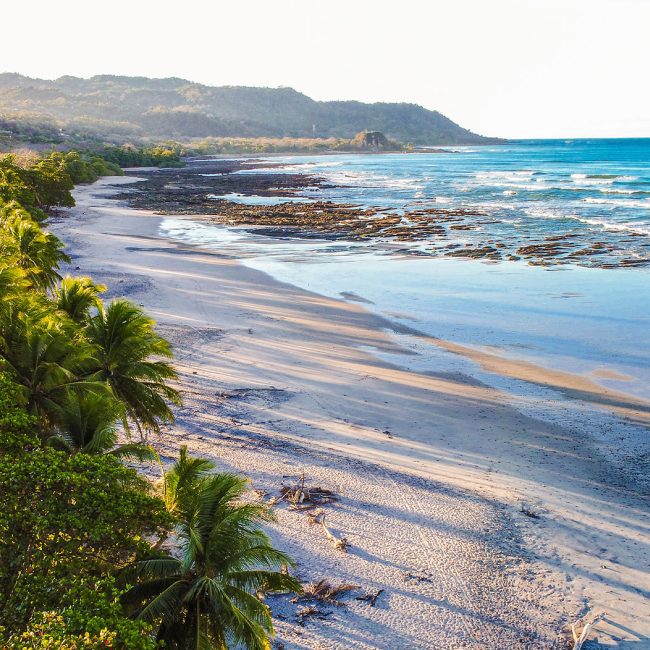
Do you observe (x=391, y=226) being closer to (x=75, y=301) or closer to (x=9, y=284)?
(x=75, y=301)

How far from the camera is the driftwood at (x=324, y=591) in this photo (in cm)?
1075

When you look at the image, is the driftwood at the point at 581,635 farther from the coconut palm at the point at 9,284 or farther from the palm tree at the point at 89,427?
the coconut palm at the point at 9,284

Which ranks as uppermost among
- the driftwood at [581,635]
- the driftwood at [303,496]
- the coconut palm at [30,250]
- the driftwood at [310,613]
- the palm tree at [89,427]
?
Answer: the coconut palm at [30,250]

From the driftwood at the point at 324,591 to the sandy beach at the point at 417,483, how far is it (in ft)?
0.40

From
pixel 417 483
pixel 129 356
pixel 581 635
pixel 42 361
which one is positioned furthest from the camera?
pixel 417 483

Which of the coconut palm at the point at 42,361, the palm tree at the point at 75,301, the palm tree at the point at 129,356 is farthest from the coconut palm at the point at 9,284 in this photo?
the palm tree at the point at 129,356

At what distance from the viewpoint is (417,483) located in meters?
14.3

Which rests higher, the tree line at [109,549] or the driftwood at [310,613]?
the tree line at [109,549]

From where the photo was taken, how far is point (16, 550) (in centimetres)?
781

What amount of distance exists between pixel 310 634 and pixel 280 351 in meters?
13.3

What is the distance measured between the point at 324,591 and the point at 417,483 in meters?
4.08

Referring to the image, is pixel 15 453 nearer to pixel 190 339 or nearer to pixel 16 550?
pixel 16 550

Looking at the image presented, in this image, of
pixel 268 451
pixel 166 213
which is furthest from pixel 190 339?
pixel 166 213

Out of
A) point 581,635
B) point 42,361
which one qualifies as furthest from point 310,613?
point 42,361
